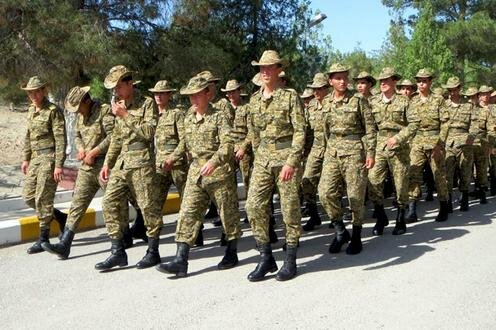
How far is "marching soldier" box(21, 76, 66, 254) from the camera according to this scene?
6.09 meters

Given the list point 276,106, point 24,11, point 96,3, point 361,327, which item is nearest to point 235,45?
point 96,3

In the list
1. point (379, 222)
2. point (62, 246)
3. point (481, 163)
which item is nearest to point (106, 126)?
point (62, 246)

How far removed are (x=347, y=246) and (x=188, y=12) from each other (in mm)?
6726

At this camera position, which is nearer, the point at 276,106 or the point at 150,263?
the point at 276,106

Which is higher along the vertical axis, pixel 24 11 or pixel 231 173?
pixel 24 11

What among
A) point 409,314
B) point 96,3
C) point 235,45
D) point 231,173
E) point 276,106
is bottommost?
point 409,314

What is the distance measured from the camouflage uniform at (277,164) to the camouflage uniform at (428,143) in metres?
2.98

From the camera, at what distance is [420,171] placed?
748 centimetres

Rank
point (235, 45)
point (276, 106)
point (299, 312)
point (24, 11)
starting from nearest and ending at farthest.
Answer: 1. point (299, 312)
2. point (276, 106)
3. point (24, 11)
4. point (235, 45)

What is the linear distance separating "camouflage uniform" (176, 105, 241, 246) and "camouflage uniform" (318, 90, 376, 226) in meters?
1.05

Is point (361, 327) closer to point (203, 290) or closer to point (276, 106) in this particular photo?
point (203, 290)

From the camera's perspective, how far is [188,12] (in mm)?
11039

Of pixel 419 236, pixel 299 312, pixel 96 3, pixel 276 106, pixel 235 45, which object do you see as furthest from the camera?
pixel 235 45

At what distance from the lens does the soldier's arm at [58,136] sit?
6027 millimetres
